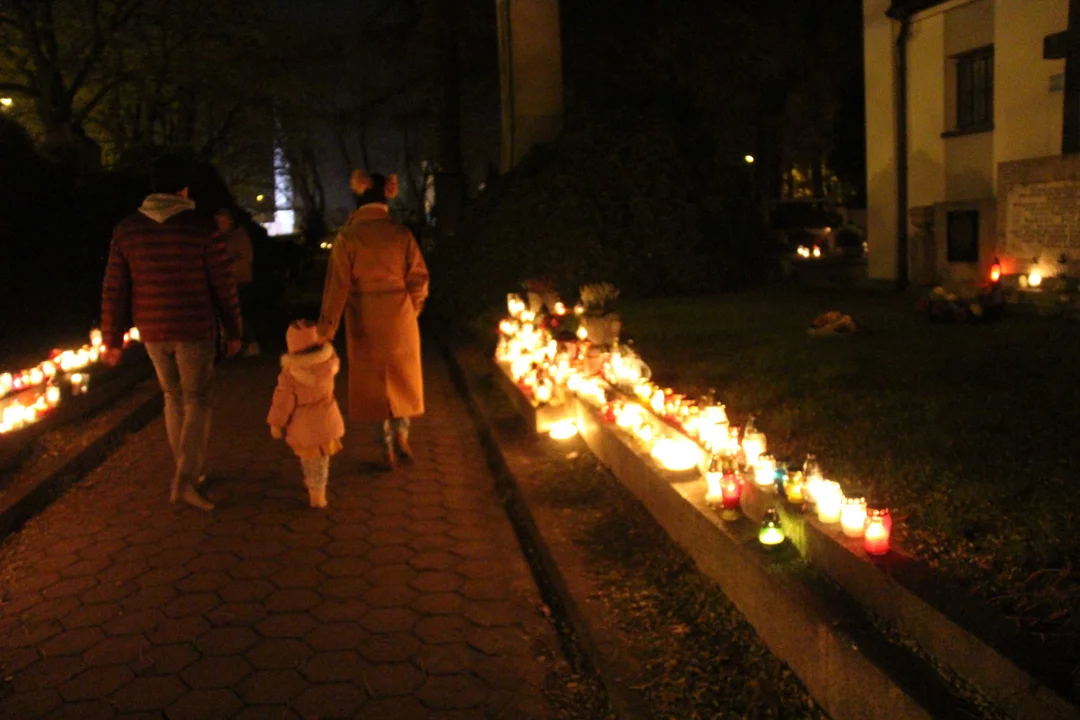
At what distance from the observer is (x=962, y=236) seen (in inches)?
551

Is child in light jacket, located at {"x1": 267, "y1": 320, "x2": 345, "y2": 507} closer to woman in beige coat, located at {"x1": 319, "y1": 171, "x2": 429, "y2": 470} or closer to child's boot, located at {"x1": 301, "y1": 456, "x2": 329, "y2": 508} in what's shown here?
child's boot, located at {"x1": 301, "y1": 456, "x2": 329, "y2": 508}

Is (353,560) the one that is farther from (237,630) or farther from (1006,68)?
(1006,68)

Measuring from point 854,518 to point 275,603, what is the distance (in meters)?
2.67

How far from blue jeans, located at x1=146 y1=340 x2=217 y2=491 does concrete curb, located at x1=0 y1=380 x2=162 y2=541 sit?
0.97m

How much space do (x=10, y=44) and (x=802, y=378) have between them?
18.9 m

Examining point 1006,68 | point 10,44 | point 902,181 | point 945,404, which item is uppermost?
point 10,44

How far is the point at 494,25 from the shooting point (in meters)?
23.7

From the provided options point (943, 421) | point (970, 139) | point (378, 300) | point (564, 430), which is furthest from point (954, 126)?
point (378, 300)

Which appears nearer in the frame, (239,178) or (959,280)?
(959,280)

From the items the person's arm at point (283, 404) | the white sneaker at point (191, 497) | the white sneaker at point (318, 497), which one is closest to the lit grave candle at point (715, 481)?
the person's arm at point (283, 404)

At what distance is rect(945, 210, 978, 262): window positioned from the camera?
1380 centimetres

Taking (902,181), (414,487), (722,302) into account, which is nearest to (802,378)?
(414,487)

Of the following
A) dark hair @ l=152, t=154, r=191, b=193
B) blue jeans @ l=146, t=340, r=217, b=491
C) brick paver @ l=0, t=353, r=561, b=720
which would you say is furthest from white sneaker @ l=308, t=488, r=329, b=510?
dark hair @ l=152, t=154, r=191, b=193

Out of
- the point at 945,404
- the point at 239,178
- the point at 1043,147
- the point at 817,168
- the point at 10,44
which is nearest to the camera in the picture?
the point at 945,404
